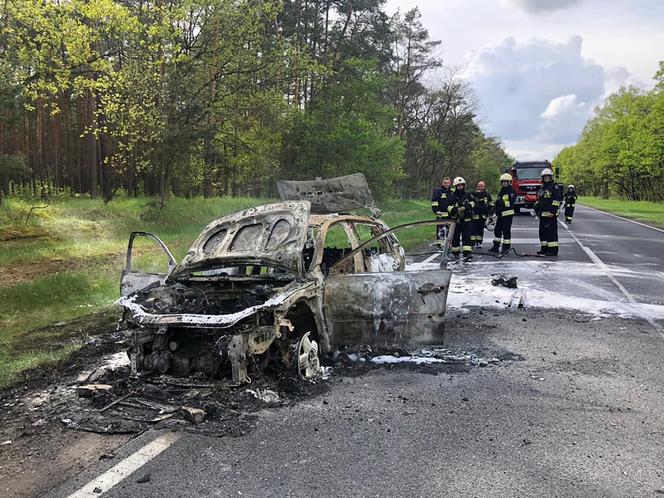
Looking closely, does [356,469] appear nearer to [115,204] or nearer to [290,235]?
[290,235]

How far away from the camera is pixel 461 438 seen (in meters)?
3.71

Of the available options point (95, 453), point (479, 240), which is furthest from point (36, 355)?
point (479, 240)

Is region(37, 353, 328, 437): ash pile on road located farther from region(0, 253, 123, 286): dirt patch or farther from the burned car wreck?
region(0, 253, 123, 286): dirt patch

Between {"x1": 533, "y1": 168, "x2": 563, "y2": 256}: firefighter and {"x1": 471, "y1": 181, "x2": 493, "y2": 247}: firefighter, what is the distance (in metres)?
1.50

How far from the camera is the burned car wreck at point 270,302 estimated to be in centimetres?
453

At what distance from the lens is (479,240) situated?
15016mm

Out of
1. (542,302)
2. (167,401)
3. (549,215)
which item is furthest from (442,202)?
(167,401)

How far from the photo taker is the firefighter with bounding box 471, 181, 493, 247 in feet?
46.9

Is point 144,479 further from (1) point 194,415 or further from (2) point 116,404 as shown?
(2) point 116,404

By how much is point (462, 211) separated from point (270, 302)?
981cm

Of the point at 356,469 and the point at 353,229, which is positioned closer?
the point at 356,469

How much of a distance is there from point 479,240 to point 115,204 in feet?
41.2

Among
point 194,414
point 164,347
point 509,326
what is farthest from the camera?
point 509,326

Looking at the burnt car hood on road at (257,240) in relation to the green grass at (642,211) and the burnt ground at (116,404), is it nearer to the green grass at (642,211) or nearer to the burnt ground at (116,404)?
the burnt ground at (116,404)
